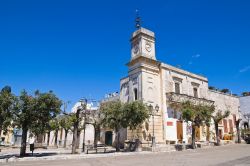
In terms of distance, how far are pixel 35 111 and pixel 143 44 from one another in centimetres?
1688

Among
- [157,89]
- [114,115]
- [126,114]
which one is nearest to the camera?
[126,114]

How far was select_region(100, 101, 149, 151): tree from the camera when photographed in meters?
23.6

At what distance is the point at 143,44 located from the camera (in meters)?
30.9

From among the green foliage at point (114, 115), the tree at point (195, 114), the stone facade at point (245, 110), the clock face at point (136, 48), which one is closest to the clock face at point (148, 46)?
the clock face at point (136, 48)

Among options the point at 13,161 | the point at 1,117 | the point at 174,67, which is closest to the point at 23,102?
the point at 1,117

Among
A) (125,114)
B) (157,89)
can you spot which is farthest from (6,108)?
(157,89)

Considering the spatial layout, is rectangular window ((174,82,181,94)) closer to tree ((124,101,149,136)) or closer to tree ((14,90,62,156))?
tree ((124,101,149,136))

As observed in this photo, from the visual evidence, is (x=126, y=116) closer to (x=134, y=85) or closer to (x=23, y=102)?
(x=134, y=85)

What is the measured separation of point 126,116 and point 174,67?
12981mm

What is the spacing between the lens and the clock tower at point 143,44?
30766 millimetres

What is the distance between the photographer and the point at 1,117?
18000mm

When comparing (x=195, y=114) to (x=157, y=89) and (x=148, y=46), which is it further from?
(x=148, y=46)

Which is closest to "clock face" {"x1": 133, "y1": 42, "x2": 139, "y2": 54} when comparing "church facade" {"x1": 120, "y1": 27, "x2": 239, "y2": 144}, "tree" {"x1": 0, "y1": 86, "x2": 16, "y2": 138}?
"church facade" {"x1": 120, "y1": 27, "x2": 239, "y2": 144}

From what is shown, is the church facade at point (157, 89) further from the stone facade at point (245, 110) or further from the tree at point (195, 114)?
the stone facade at point (245, 110)
